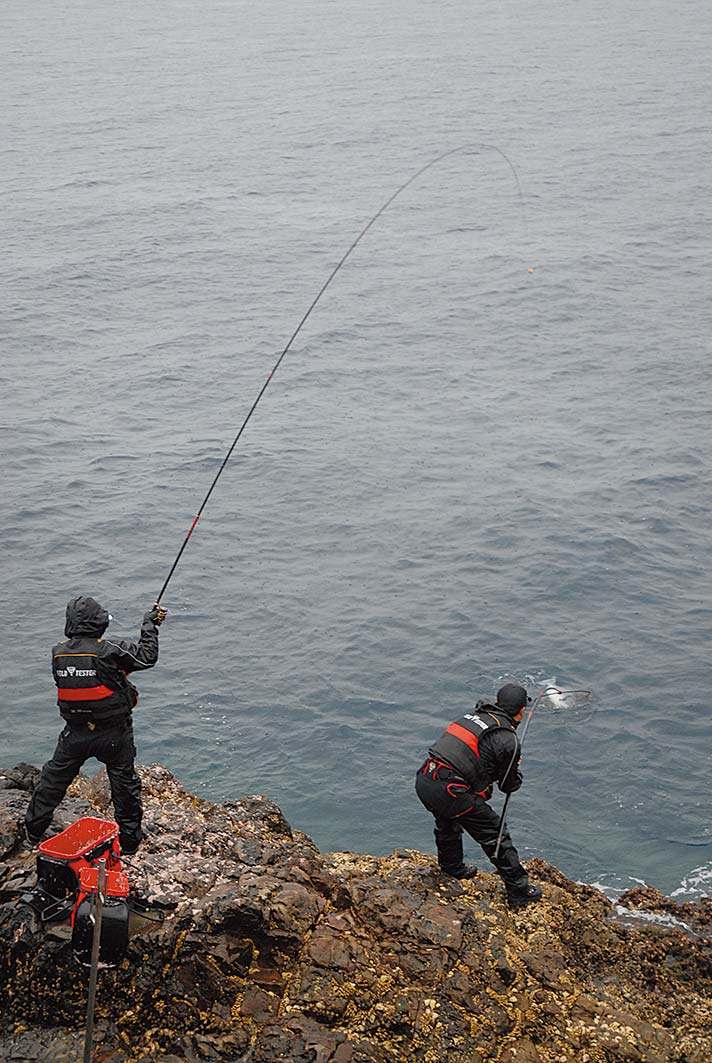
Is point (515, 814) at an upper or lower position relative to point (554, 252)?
lower

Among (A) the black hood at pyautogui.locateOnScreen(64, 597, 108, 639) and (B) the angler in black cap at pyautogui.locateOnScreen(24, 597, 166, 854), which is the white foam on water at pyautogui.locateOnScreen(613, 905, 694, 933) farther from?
(A) the black hood at pyautogui.locateOnScreen(64, 597, 108, 639)

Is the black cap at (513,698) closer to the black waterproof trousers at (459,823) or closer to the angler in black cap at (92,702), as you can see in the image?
the black waterproof trousers at (459,823)

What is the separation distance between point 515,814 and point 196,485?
11441 millimetres

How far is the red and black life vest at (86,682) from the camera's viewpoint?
7516 mm

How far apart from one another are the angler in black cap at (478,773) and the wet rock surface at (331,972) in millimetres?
459

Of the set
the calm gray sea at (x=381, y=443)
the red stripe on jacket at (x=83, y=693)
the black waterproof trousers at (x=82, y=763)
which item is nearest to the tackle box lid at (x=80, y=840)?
the black waterproof trousers at (x=82, y=763)

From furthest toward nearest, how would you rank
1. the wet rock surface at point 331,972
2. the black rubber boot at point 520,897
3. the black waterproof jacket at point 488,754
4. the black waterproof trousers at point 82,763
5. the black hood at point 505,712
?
1. the black rubber boot at point 520,897
2. the black hood at point 505,712
3. the black waterproof jacket at point 488,754
4. the black waterproof trousers at point 82,763
5. the wet rock surface at point 331,972

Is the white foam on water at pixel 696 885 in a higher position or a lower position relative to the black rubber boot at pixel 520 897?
lower

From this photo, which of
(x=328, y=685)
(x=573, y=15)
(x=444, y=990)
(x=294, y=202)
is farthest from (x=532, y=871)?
(x=573, y=15)

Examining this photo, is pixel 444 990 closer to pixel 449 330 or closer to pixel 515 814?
pixel 515 814

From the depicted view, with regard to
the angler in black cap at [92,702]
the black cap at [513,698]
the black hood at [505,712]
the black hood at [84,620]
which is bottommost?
the black hood at [505,712]

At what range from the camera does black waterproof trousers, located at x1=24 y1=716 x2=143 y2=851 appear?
7727 millimetres

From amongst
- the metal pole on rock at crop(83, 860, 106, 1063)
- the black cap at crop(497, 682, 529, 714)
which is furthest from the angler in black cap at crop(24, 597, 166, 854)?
the black cap at crop(497, 682, 529, 714)

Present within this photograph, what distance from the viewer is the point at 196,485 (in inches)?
907
